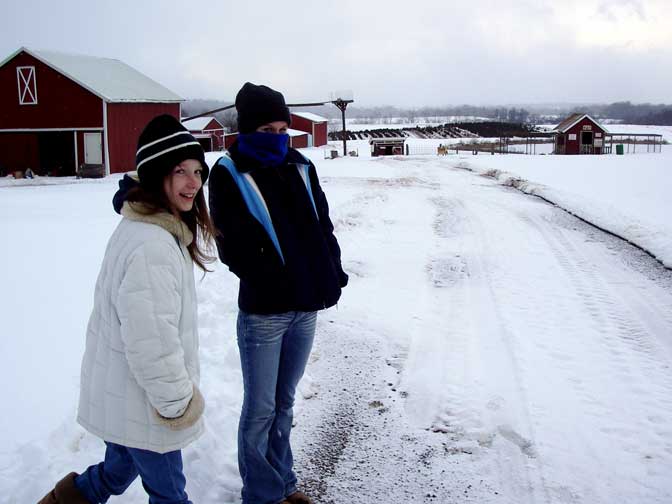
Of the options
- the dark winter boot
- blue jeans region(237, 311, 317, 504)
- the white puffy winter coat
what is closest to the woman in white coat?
the white puffy winter coat


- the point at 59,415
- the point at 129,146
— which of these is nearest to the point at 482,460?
the point at 59,415

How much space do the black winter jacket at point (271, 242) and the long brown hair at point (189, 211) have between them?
16 centimetres

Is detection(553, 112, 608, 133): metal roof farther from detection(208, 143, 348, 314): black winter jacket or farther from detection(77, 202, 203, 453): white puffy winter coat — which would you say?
detection(77, 202, 203, 453): white puffy winter coat

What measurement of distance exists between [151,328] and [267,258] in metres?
0.83

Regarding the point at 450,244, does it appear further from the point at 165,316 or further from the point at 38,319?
the point at 165,316

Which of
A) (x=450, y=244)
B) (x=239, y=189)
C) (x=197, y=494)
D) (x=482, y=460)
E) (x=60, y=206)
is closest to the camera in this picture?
(x=239, y=189)

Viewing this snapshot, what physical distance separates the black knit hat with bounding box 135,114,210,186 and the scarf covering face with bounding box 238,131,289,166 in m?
0.51

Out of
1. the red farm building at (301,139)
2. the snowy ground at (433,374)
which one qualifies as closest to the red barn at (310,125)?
the red farm building at (301,139)

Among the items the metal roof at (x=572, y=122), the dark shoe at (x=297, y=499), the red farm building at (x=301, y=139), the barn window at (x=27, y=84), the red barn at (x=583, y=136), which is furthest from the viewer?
the red farm building at (x=301, y=139)

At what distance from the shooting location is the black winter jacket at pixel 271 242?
3.07m

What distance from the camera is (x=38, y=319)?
555cm

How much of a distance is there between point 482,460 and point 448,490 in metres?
0.40

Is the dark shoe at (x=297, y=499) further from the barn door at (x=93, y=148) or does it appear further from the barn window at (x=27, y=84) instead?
the barn window at (x=27, y=84)

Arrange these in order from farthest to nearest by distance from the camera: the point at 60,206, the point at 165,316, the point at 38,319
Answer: the point at 60,206, the point at 38,319, the point at 165,316
